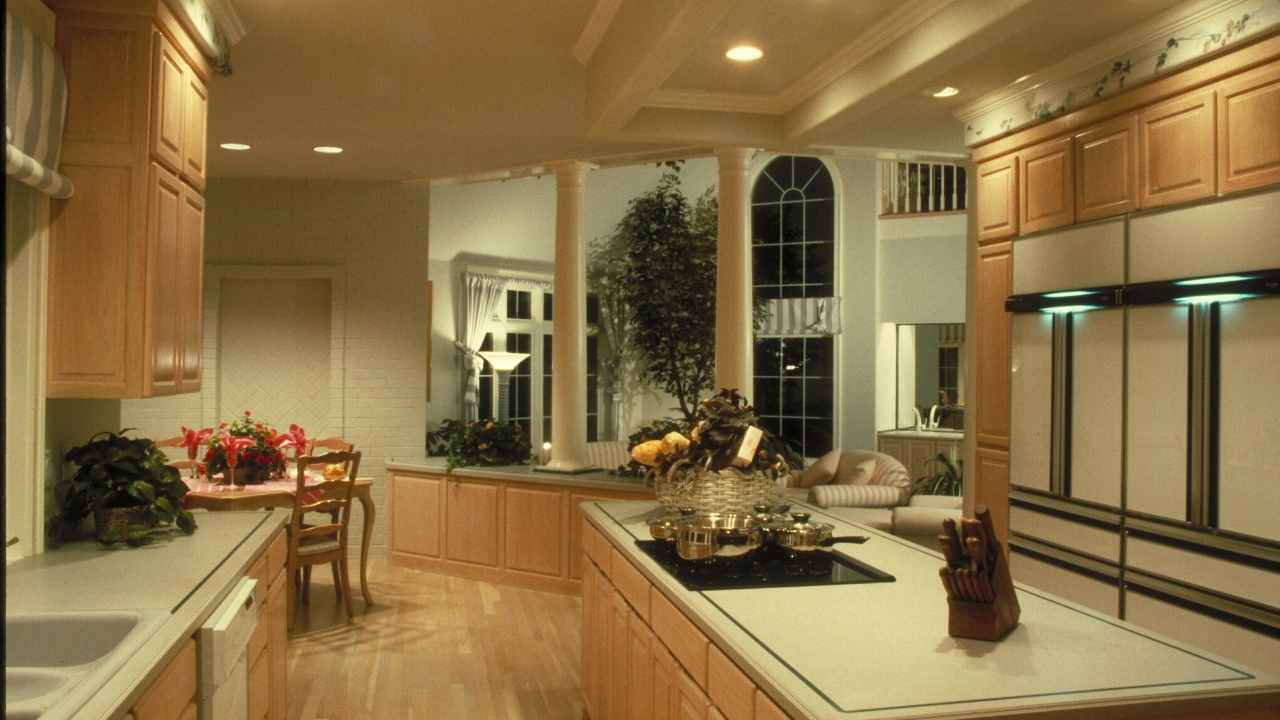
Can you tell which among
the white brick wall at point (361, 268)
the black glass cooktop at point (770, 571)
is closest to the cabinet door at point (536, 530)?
the white brick wall at point (361, 268)

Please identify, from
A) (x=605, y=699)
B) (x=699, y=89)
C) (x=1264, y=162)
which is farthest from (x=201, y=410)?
(x=1264, y=162)

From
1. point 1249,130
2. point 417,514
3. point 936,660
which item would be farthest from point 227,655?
point 417,514

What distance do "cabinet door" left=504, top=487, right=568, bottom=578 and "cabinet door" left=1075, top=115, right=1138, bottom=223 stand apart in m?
3.76

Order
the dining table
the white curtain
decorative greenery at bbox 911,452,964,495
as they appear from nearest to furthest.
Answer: the dining table, the white curtain, decorative greenery at bbox 911,452,964,495

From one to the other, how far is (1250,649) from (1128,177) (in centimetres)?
182

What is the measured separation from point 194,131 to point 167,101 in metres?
0.39

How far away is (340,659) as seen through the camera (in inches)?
211

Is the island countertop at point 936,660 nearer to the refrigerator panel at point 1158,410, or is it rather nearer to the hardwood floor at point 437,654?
the refrigerator panel at point 1158,410

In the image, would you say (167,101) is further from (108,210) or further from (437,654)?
(437,654)

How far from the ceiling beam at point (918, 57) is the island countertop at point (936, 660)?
194cm

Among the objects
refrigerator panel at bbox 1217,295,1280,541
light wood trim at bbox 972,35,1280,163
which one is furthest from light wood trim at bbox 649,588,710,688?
light wood trim at bbox 972,35,1280,163

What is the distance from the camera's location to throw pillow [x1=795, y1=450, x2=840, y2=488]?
8.30m

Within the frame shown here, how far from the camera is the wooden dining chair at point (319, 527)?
565 centimetres

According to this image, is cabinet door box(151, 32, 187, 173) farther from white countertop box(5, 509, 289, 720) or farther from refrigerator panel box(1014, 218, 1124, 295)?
refrigerator panel box(1014, 218, 1124, 295)
